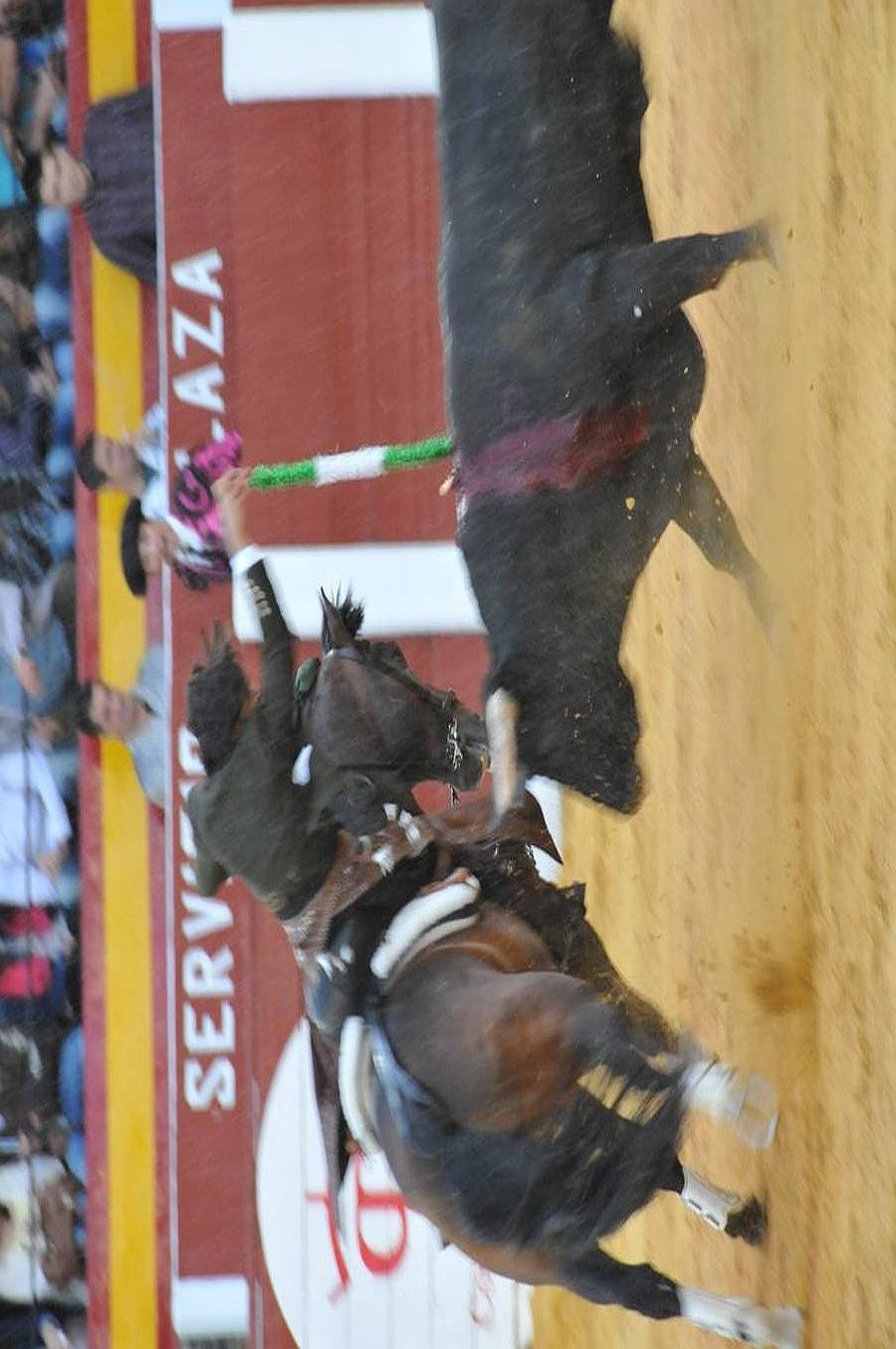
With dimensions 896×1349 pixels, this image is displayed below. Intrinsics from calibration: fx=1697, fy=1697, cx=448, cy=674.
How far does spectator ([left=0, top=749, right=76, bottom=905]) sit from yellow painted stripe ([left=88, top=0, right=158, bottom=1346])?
17cm

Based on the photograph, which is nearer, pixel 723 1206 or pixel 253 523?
pixel 723 1206

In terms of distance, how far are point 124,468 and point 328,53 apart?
3.72ft

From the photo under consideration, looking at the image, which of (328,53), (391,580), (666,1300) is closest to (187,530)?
(391,580)

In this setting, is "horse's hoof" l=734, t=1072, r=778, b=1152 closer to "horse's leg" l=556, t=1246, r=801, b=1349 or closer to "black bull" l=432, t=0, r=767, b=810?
"horse's leg" l=556, t=1246, r=801, b=1349

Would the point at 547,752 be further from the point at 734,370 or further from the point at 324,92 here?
the point at 324,92

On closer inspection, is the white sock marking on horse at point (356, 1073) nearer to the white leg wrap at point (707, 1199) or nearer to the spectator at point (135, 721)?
the white leg wrap at point (707, 1199)

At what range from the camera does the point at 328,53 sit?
4.14 metres

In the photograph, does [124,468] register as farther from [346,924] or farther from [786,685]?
[346,924]

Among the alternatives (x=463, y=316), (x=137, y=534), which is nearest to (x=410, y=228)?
(x=137, y=534)

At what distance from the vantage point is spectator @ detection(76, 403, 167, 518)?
168 inches

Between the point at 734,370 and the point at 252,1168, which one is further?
the point at 252,1168

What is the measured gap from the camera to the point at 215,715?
2.37 metres

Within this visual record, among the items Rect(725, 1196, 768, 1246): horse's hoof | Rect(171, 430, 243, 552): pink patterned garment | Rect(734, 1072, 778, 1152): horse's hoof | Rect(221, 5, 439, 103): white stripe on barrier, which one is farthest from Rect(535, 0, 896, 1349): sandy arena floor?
Rect(171, 430, 243, 552): pink patterned garment

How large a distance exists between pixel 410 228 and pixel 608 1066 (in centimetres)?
258
